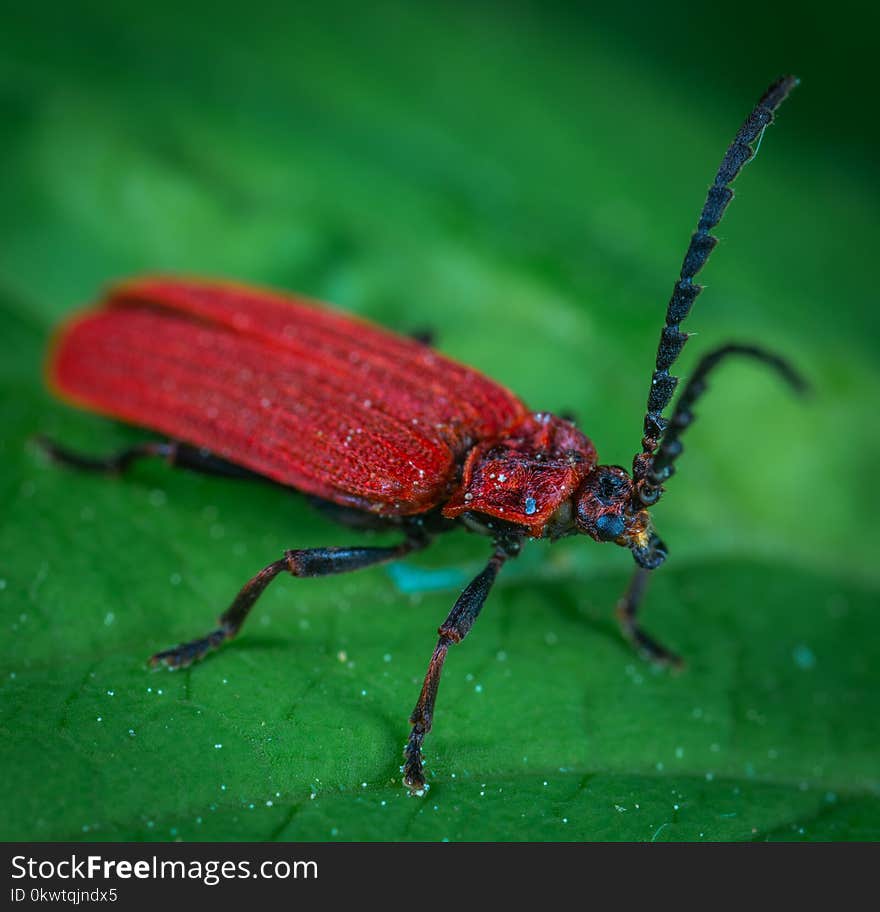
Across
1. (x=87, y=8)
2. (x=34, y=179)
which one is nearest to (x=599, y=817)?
(x=34, y=179)

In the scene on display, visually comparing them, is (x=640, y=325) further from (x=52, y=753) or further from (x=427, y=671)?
(x=52, y=753)

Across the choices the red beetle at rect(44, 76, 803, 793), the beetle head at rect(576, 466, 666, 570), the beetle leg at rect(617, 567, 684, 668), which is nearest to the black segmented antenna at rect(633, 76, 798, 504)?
the red beetle at rect(44, 76, 803, 793)

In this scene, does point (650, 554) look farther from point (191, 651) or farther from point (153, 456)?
point (153, 456)

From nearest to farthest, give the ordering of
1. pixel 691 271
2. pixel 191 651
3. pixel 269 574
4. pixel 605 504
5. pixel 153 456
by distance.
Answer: pixel 691 271
pixel 191 651
pixel 269 574
pixel 605 504
pixel 153 456

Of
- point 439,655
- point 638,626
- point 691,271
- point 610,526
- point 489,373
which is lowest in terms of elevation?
point 439,655

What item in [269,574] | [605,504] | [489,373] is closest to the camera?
[269,574]

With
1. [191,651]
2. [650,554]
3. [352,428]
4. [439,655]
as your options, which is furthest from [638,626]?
[191,651]
